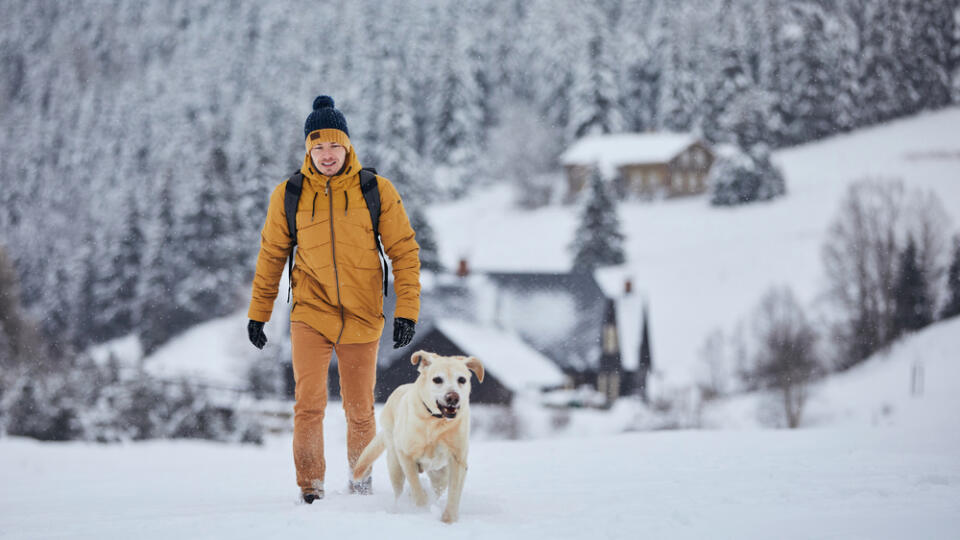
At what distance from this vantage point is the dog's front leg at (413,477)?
284 cm

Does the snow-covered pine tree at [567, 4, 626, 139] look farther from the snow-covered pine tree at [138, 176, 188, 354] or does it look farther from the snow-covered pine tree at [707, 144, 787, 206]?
the snow-covered pine tree at [138, 176, 188, 354]

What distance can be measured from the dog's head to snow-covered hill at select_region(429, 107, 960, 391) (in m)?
15.8

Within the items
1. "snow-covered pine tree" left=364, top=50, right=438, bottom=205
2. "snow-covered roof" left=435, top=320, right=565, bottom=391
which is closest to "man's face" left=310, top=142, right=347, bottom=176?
"snow-covered roof" left=435, top=320, right=565, bottom=391

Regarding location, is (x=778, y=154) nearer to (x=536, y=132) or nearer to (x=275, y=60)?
(x=536, y=132)

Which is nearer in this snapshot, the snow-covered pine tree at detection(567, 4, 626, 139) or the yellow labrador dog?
the yellow labrador dog

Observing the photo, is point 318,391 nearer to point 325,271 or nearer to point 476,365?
point 325,271

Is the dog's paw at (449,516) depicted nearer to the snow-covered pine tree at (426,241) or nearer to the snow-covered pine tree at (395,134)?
the snow-covered pine tree at (426,241)

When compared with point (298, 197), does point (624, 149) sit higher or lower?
higher

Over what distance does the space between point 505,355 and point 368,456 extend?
12953 millimetres

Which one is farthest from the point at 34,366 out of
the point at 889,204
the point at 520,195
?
the point at 889,204

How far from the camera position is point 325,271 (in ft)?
10.4

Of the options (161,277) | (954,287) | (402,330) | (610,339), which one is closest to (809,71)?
(954,287)

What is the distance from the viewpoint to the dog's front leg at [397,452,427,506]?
9.32 feet

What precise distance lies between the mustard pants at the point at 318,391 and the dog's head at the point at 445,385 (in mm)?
656
